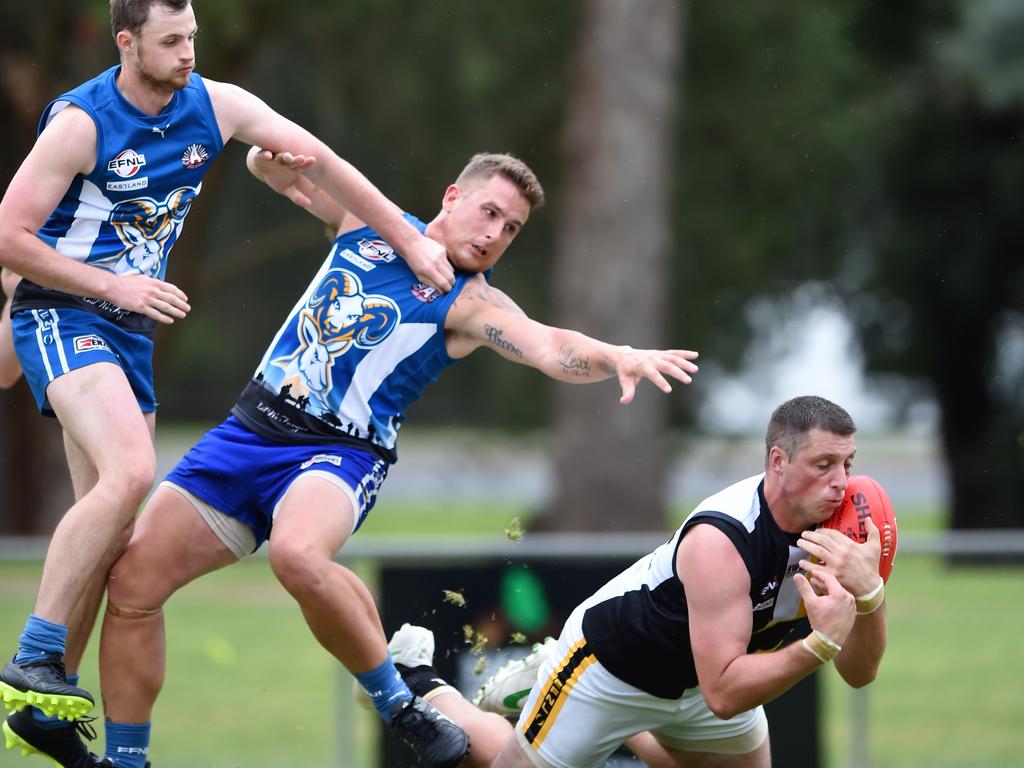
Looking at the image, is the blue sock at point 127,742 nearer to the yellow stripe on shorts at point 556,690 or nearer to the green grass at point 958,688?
the yellow stripe on shorts at point 556,690

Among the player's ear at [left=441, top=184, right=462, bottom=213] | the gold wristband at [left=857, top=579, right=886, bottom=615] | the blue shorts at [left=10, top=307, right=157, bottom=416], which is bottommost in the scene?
the blue shorts at [left=10, top=307, right=157, bottom=416]

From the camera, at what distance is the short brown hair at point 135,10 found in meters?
4.73

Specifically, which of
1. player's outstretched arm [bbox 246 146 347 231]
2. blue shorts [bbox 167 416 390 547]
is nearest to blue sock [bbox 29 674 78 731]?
blue shorts [bbox 167 416 390 547]

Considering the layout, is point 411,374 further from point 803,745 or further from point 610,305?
point 610,305

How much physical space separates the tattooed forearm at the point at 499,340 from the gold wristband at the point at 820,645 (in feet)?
4.82

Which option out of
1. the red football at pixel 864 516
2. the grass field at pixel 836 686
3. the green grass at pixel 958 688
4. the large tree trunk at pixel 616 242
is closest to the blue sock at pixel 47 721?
the red football at pixel 864 516

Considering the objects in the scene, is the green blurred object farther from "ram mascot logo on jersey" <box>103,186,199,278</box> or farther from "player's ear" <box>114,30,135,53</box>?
"player's ear" <box>114,30,135,53</box>

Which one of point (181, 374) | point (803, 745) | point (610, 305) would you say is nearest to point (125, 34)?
point (803, 745)

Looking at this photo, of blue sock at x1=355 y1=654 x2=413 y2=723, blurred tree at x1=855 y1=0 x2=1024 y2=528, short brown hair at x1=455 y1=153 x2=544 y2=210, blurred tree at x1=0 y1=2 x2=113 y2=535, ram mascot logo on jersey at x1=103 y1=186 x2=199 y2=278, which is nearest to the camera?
ram mascot logo on jersey at x1=103 y1=186 x2=199 y2=278

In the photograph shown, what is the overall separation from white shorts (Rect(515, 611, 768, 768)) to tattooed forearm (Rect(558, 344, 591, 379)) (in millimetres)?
977

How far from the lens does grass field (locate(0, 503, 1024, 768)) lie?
8305 mm

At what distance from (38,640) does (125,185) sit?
1522 millimetres

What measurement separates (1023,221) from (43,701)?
18.1 m

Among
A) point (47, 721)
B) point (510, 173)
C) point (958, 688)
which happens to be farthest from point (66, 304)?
point (958, 688)
